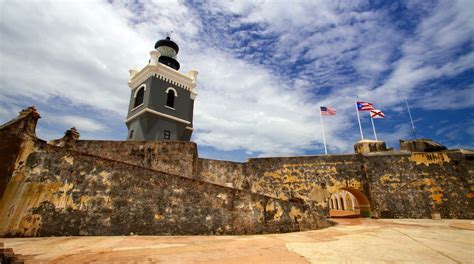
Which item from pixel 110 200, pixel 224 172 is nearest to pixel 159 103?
pixel 224 172

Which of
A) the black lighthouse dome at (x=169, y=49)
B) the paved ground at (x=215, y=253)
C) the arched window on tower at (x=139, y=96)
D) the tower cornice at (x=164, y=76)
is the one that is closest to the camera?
the paved ground at (x=215, y=253)

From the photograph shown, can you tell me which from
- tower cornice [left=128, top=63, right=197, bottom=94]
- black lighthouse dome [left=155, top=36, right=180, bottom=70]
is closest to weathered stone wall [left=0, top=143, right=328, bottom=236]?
tower cornice [left=128, top=63, right=197, bottom=94]

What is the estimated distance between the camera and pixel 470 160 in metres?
Result: 10.9

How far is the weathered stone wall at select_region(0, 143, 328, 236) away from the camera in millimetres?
3973

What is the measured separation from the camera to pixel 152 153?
406 inches

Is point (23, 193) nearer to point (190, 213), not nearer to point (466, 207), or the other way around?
point (190, 213)

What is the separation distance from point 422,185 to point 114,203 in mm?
13874

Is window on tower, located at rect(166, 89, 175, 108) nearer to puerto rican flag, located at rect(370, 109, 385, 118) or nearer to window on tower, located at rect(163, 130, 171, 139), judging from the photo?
window on tower, located at rect(163, 130, 171, 139)

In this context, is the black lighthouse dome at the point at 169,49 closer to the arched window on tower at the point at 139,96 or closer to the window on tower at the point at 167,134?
the arched window on tower at the point at 139,96

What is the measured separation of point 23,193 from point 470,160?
57.2ft

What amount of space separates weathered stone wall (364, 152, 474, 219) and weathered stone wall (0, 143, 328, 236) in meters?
8.36

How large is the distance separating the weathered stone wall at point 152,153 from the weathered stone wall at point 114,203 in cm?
524

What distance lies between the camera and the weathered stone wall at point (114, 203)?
397 centimetres

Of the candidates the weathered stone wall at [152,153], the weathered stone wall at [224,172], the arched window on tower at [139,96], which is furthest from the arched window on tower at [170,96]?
the weathered stone wall at [224,172]
